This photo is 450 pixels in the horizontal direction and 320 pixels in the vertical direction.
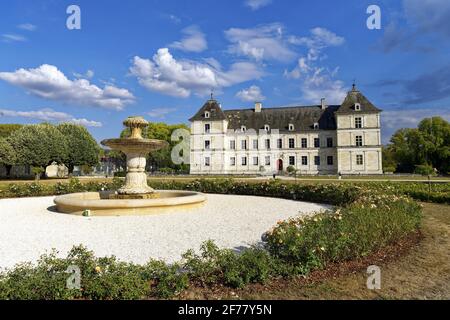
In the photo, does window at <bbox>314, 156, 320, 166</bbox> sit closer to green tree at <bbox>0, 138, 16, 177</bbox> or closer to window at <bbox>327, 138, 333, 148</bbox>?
window at <bbox>327, 138, 333, 148</bbox>

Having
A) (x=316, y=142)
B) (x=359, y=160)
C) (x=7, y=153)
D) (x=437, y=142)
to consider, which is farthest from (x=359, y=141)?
(x=7, y=153)

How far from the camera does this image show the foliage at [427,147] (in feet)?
167

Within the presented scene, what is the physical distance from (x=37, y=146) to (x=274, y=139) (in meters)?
35.7

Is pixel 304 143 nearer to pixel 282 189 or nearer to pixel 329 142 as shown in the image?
pixel 329 142

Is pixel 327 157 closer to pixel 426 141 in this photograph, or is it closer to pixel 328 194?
pixel 426 141

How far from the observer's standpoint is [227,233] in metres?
8.14

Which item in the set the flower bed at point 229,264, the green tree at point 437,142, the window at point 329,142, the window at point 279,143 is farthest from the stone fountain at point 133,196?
the green tree at point 437,142

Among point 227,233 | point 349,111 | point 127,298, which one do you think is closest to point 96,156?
point 349,111

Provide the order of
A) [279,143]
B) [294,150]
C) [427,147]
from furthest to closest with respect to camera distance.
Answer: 1. [279,143]
2. [294,150]
3. [427,147]

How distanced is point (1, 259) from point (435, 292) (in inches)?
290

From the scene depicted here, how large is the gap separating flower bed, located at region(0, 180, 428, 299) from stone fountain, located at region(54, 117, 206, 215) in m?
5.51

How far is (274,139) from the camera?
53.8 m

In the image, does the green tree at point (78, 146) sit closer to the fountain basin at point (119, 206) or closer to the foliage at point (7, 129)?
the foliage at point (7, 129)

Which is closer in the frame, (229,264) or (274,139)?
(229,264)
